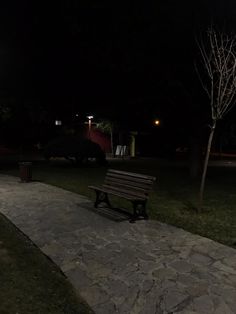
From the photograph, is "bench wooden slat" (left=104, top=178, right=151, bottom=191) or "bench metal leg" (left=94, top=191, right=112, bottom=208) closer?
"bench wooden slat" (left=104, top=178, right=151, bottom=191)

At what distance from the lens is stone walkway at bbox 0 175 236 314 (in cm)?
454

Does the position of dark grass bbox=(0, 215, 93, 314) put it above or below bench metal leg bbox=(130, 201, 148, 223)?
below

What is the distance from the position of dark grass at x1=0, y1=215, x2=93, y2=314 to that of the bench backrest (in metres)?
2.49

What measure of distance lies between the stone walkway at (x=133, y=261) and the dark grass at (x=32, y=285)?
0.46ft

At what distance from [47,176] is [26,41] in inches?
270

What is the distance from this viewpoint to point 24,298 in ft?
15.0

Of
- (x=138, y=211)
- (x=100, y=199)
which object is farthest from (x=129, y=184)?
(x=100, y=199)

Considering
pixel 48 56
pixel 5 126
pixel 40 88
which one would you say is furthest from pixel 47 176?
pixel 5 126

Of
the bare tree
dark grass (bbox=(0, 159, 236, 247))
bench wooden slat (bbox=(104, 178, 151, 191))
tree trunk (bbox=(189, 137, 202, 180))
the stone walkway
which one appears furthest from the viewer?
tree trunk (bbox=(189, 137, 202, 180))

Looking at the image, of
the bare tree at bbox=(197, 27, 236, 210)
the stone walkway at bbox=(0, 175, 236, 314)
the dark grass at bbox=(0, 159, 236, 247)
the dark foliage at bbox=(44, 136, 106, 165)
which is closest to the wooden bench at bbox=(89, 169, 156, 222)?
the stone walkway at bbox=(0, 175, 236, 314)

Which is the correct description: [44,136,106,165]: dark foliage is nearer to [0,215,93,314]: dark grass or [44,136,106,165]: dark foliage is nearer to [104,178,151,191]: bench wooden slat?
[104,178,151,191]: bench wooden slat

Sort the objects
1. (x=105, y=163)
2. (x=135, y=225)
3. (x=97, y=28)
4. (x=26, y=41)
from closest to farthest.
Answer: (x=135, y=225) → (x=97, y=28) → (x=26, y=41) → (x=105, y=163)

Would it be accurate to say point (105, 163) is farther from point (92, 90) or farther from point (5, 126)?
point (5, 126)

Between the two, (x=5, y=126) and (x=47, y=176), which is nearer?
(x=47, y=176)
